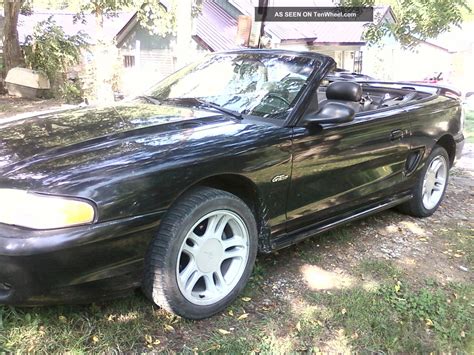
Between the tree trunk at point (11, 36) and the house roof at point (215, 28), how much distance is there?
20.4 feet

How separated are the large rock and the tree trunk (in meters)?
0.77

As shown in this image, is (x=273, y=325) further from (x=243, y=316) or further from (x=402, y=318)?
(x=402, y=318)

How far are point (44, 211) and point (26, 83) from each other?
13098 millimetres

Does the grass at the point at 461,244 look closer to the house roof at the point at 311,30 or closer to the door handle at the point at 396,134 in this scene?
the door handle at the point at 396,134

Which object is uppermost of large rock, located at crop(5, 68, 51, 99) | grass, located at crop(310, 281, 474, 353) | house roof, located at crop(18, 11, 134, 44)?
house roof, located at crop(18, 11, 134, 44)

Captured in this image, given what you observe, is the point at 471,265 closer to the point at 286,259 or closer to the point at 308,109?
the point at 286,259

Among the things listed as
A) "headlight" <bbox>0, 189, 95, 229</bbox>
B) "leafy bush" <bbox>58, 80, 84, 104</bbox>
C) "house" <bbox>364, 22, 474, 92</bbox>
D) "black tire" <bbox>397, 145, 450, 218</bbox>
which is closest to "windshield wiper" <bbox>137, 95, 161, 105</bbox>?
"headlight" <bbox>0, 189, 95, 229</bbox>

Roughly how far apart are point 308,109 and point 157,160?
1.27 meters

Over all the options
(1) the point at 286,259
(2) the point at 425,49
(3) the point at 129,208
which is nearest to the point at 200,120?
(3) the point at 129,208

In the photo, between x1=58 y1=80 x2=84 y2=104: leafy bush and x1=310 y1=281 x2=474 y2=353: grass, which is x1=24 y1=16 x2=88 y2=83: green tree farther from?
x1=310 y1=281 x2=474 y2=353: grass

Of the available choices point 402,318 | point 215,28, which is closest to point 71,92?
point 215,28

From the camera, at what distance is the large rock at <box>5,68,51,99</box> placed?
13844 millimetres

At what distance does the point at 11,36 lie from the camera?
1460 cm

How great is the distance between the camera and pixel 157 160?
247cm
